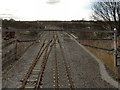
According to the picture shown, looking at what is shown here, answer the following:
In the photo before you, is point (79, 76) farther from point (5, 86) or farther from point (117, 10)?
point (117, 10)

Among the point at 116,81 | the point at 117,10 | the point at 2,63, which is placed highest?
the point at 117,10

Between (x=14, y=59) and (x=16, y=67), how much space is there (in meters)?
2.32

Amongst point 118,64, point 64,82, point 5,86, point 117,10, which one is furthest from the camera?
point 117,10

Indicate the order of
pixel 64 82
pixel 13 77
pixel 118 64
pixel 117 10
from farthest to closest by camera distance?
pixel 117 10
pixel 118 64
pixel 13 77
pixel 64 82

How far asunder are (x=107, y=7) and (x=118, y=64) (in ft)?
28.0

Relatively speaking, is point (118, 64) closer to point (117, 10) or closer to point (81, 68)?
point (81, 68)

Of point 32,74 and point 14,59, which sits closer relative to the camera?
point 32,74

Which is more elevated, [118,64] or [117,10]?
[117,10]

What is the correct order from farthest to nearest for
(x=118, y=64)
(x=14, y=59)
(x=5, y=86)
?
1. (x=14, y=59)
2. (x=118, y=64)
3. (x=5, y=86)

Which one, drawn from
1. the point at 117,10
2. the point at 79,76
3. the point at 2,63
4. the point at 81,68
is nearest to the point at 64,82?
the point at 79,76

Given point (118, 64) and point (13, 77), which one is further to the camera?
point (118, 64)

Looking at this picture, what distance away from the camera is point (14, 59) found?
13.2 meters

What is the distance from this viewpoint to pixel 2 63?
10789mm

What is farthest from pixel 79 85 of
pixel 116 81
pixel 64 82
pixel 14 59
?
pixel 14 59
